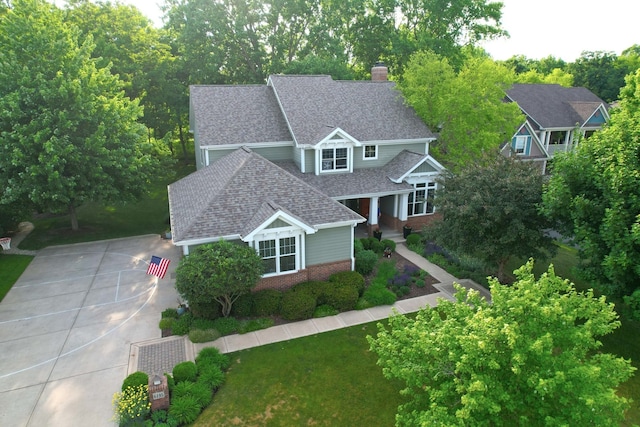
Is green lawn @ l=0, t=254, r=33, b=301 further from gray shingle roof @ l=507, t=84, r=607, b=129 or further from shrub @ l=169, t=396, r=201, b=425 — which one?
gray shingle roof @ l=507, t=84, r=607, b=129

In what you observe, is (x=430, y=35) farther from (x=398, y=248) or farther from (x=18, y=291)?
(x=18, y=291)

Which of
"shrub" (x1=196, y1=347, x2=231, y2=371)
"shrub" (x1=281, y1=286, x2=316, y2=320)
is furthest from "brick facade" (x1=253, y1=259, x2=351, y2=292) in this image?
"shrub" (x1=196, y1=347, x2=231, y2=371)

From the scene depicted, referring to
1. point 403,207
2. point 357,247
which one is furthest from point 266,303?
point 403,207

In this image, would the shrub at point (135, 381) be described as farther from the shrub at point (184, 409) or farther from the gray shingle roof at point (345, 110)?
the gray shingle roof at point (345, 110)

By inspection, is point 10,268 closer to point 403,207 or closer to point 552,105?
point 403,207

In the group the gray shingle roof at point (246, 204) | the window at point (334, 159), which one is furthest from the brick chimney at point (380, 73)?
the gray shingle roof at point (246, 204)

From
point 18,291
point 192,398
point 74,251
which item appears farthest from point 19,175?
point 192,398

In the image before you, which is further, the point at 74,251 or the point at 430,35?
the point at 430,35
